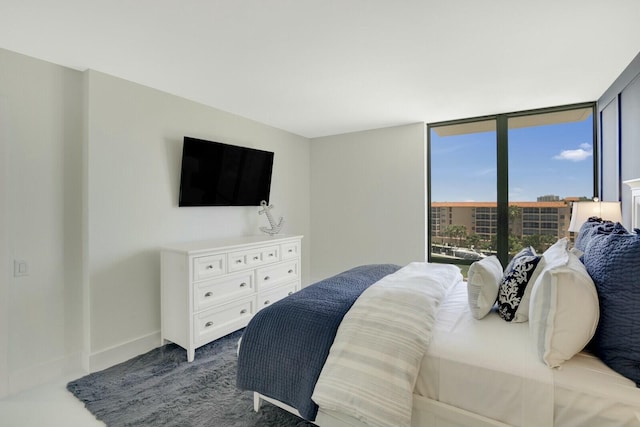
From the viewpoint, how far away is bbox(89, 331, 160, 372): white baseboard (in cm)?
243

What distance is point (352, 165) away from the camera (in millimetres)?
4449

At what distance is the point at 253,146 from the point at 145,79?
1.45m

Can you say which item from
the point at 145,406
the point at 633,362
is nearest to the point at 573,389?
the point at 633,362

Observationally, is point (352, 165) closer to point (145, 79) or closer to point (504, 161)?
point (504, 161)

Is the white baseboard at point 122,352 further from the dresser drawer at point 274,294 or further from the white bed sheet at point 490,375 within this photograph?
the white bed sheet at point 490,375

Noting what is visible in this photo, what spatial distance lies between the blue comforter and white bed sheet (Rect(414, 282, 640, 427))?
1.62 ft

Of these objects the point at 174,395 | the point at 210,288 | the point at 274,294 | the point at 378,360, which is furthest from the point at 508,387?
the point at 274,294

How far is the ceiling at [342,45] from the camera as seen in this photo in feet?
5.61

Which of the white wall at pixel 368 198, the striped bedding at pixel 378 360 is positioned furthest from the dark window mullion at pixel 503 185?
the striped bedding at pixel 378 360

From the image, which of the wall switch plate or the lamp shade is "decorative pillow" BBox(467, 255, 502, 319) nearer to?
the lamp shade

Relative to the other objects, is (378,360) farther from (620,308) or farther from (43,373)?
(43,373)

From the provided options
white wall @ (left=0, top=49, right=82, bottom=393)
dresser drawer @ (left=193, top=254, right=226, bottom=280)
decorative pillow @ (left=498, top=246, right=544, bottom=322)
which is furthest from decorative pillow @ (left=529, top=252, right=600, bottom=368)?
white wall @ (left=0, top=49, right=82, bottom=393)

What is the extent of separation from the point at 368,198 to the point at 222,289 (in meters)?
2.38

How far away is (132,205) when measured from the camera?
106 inches
